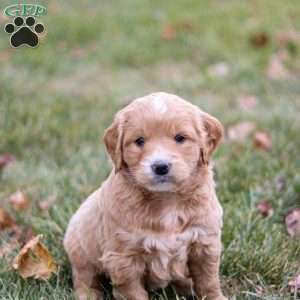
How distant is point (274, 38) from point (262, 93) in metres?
1.39

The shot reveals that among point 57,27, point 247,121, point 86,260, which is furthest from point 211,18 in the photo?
point 86,260

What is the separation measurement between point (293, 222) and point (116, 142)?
152cm

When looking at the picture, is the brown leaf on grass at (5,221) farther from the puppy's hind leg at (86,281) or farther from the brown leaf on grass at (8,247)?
the puppy's hind leg at (86,281)

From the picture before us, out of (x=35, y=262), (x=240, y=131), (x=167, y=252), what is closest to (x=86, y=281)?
(x=35, y=262)

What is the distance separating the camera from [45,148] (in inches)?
232

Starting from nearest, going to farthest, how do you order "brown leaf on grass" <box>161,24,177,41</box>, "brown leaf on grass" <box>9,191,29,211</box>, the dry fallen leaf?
1. "brown leaf on grass" <box>9,191,29,211</box>
2. the dry fallen leaf
3. "brown leaf on grass" <box>161,24,177,41</box>

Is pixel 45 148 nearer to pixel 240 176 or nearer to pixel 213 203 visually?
pixel 240 176

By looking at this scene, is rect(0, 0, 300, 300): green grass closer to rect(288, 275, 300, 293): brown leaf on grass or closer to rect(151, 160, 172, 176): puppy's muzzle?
rect(288, 275, 300, 293): brown leaf on grass

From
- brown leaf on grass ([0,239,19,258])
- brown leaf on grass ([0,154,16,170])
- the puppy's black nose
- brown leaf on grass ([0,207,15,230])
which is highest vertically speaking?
the puppy's black nose

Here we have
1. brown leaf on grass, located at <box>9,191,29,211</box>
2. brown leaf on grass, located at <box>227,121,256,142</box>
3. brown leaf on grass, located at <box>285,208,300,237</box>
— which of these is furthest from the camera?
brown leaf on grass, located at <box>227,121,256,142</box>

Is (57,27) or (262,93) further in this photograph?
(57,27)

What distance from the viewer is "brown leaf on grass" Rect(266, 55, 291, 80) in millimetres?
7598

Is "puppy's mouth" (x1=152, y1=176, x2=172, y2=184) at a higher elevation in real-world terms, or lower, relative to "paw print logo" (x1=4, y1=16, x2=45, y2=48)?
lower

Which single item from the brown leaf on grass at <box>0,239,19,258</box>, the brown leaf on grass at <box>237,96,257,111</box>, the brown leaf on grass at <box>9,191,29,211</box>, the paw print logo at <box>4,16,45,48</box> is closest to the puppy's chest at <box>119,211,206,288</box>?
the brown leaf on grass at <box>0,239,19,258</box>
